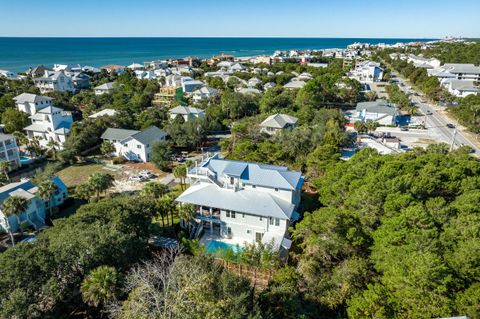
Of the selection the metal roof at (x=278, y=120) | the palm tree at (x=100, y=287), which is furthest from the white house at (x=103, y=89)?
the palm tree at (x=100, y=287)

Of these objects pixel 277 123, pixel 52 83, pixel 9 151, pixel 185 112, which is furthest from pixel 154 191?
pixel 52 83

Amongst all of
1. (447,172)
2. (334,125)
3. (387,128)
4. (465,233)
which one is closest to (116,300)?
(465,233)

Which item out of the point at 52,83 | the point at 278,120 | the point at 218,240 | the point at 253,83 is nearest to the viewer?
the point at 218,240

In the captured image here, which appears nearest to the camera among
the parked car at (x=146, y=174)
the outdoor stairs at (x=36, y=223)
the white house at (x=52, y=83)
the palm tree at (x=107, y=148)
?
the outdoor stairs at (x=36, y=223)

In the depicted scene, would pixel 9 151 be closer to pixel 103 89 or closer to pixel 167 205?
pixel 167 205

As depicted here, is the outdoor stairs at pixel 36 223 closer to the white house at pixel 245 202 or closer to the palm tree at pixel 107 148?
the white house at pixel 245 202

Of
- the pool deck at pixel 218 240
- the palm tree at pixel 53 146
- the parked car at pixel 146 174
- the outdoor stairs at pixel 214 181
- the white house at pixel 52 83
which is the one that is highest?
the white house at pixel 52 83

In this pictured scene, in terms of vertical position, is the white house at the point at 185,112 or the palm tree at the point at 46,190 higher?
the white house at the point at 185,112
